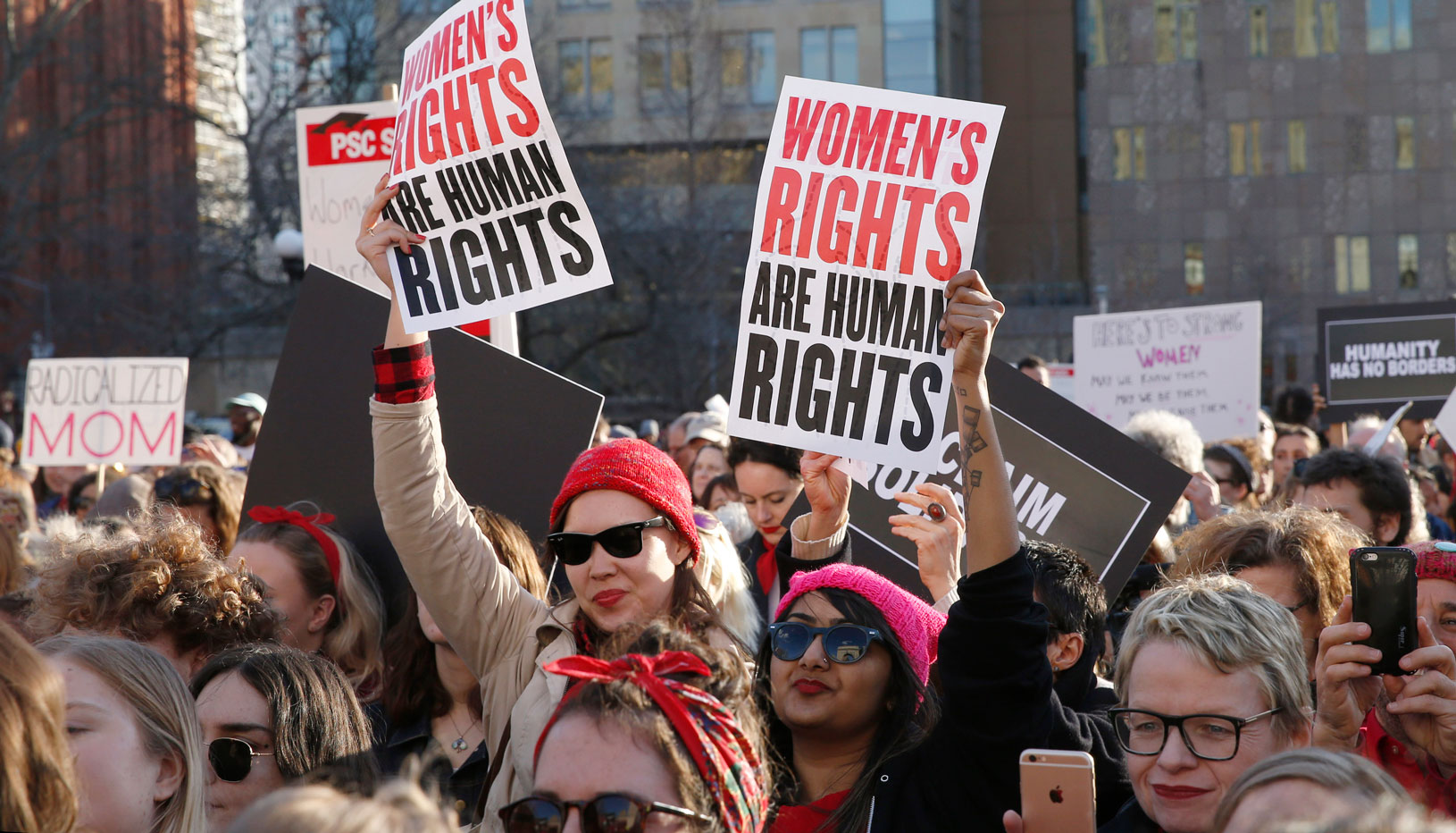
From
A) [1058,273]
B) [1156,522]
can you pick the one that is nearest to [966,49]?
[1058,273]

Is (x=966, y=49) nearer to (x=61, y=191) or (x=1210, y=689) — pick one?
(x=61, y=191)

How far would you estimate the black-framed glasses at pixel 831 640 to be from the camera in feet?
11.1

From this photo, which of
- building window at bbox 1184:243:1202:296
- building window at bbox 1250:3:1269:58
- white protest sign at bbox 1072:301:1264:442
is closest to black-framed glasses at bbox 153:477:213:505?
white protest sign at bbox 1072:301:1264:442

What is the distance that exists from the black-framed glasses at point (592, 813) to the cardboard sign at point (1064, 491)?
2538mm

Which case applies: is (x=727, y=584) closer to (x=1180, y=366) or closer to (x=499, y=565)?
(x=499, y=565)

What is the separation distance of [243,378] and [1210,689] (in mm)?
38672

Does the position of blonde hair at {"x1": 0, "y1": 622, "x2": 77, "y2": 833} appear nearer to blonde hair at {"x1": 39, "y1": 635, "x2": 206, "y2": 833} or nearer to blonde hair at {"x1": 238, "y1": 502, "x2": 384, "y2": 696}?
blonde hair at {"x1": 39, "y1": 635, "x2": 206, "y2": 833}

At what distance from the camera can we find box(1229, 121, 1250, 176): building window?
47.8 meters

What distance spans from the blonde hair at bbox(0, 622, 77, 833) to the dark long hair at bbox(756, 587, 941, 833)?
5.18ft

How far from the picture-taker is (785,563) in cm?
438

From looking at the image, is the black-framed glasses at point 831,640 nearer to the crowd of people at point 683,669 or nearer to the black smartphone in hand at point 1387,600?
the crowd of people at point 683,669

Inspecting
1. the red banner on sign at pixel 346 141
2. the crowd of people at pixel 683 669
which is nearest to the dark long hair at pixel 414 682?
the crowd of people at pixel 683 669

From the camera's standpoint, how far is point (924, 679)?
3469 millimetres

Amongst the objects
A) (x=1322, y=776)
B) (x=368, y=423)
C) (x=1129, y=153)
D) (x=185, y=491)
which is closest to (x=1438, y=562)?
(x=1322, y=776)
